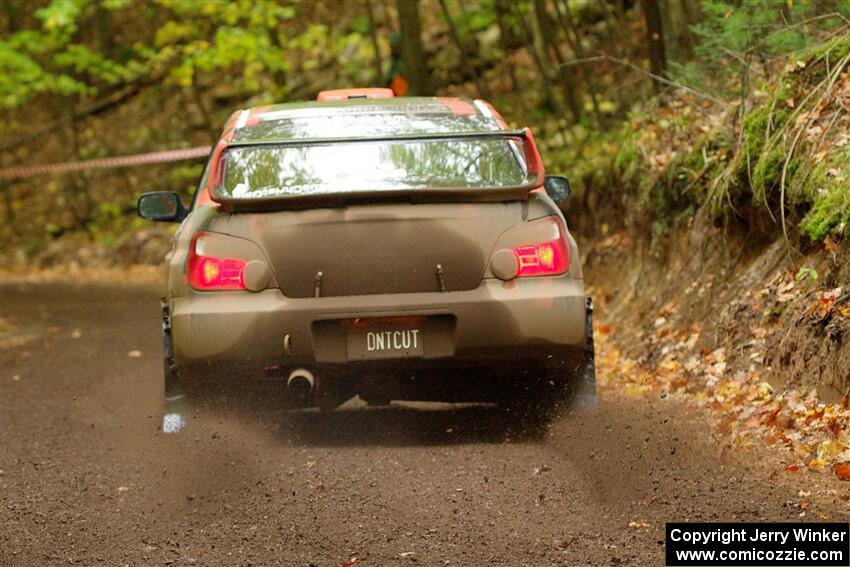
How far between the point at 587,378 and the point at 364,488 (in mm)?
1732

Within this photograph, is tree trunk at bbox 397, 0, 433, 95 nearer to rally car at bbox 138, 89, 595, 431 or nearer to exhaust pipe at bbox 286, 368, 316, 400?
rally car at bbox 138, 89, 595, 431

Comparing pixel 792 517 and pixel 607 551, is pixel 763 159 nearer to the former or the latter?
pixel 792 517

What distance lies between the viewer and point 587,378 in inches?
278

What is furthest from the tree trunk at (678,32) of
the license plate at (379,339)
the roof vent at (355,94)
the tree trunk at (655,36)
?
the license plate at (379,339)

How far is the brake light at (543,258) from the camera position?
667cm

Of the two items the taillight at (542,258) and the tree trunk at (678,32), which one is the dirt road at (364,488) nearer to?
the taillight at (542,258)

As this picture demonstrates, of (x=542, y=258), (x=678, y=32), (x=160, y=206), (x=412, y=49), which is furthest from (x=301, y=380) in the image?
(x=412, y=49)

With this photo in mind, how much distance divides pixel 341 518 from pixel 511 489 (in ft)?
2.76

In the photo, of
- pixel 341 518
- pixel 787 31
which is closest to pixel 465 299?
pixel 341 518

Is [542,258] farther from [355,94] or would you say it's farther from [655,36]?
[655,36]

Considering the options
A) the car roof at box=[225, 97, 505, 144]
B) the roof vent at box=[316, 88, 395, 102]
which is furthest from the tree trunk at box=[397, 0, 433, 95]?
the car roof at box=[225, 97, 505, 144]

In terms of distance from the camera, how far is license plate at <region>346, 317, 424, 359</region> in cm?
655

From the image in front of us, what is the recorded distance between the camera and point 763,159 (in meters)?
8.38

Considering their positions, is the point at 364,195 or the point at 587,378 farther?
the point at 587,378
